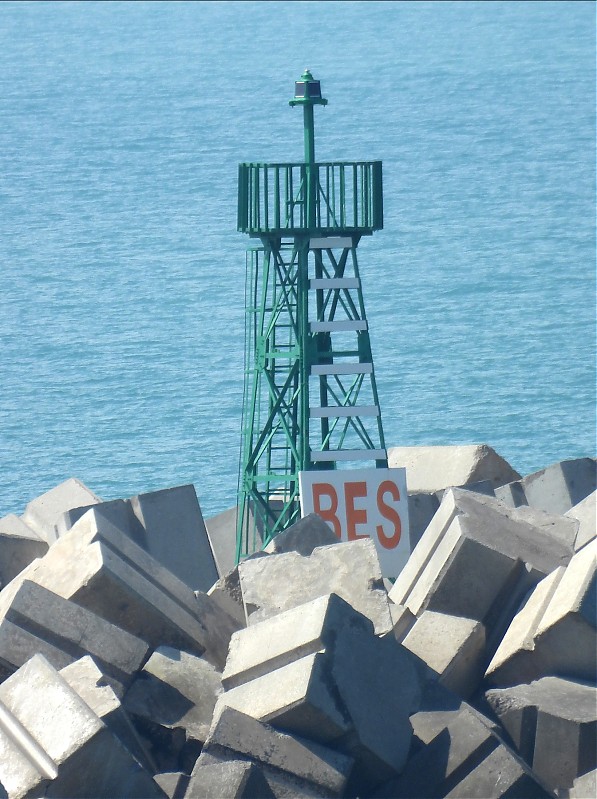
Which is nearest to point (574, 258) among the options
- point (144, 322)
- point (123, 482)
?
point (144, 322)

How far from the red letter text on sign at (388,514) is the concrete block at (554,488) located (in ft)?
2.57

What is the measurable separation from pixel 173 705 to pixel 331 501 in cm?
460

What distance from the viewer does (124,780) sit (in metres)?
7.38

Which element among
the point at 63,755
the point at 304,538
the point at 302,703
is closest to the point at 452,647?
the point at 302,703

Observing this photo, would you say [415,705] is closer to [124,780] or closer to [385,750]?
[385,750]

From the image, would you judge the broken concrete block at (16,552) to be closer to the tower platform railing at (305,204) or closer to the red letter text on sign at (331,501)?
the red letter text on sign at (331,501)

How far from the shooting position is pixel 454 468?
13.0 metres

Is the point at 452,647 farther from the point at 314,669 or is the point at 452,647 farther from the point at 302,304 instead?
the point at 302,304

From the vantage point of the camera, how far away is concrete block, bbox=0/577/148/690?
26.9 feet

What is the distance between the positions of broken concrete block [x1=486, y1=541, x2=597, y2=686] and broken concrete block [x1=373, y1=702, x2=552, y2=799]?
69 cm

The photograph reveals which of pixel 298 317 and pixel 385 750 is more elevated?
pixel 298 317

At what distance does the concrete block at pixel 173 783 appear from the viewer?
24.4ft

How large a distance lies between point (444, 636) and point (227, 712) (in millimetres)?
1526

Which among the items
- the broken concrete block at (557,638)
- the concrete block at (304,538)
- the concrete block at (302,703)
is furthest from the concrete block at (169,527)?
the concrete block at (302,703)
